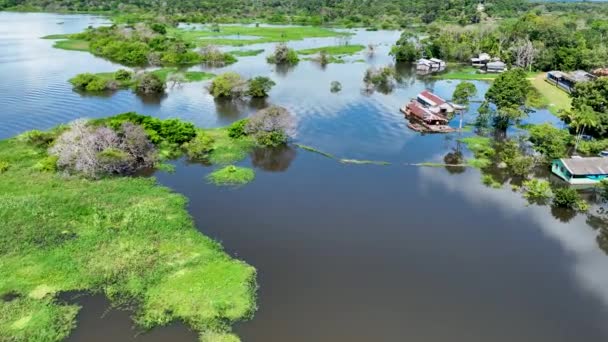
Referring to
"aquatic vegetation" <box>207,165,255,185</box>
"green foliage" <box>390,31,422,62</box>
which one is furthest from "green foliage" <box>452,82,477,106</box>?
"green foliage" <box>390,31,422,62</box>

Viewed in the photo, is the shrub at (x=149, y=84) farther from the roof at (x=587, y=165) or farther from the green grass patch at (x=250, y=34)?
the roof at (x=587, y=165)

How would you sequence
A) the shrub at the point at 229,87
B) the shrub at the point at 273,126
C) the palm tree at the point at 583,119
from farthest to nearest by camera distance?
the shrub at the point at 229,87 < the palm tree at the point at 583,119 < the shrub at the point at 273,126

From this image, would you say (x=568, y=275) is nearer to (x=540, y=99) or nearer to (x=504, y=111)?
(x=504, y=111)

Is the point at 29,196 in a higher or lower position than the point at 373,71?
lower

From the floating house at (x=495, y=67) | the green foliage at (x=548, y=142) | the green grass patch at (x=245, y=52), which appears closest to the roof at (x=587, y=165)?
the green foliage at (x=548, y=142)

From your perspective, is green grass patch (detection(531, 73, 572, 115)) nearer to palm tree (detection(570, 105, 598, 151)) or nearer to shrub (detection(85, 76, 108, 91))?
palm tree (detection(570, 105, 598, 151))

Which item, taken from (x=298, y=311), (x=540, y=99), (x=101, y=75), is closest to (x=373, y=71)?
(x=540, y=99)
